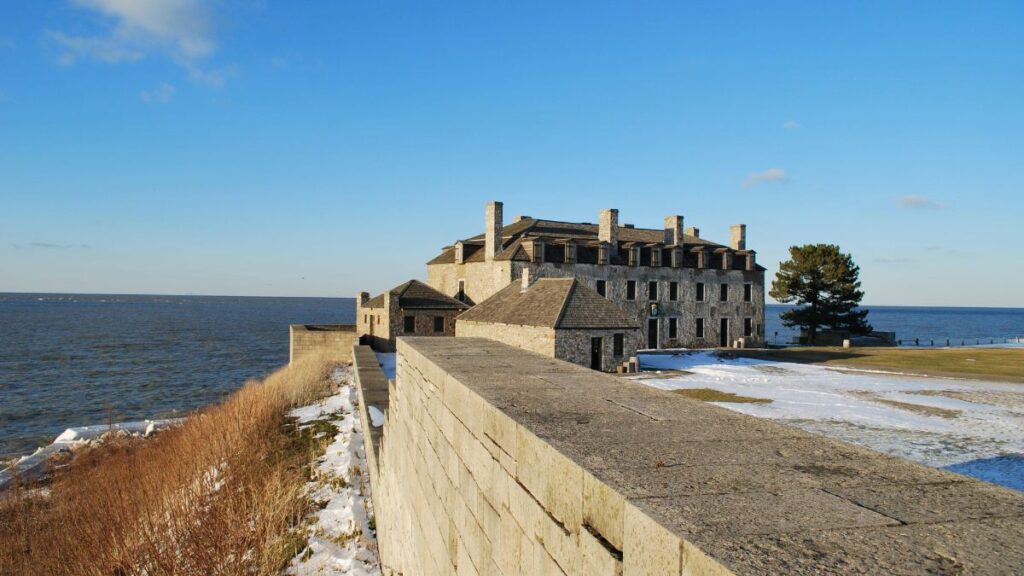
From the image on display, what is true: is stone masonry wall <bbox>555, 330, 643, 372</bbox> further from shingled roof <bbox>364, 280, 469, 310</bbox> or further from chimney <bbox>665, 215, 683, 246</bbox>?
chimney <bbox>665, 215, 683, 246</bbox>

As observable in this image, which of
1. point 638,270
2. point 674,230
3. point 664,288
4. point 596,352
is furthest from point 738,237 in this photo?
point 596,352

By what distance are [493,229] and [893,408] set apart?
2241 cm

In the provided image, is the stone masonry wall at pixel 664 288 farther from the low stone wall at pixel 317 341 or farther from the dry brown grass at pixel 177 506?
the dry brown grass at pixel 177 506

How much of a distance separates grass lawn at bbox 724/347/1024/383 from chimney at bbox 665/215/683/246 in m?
9.07

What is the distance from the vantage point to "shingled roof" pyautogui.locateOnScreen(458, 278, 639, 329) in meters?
25.3

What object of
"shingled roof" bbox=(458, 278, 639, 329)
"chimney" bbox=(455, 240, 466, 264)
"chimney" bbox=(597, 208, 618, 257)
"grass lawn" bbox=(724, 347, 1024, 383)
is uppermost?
"chimney" bbox=(597, 208, 618, 257)

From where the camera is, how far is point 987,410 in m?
17.5

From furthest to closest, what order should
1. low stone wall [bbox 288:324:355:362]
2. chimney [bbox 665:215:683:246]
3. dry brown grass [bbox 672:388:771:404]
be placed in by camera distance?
chimney [bbox 665:215:683:246]
low stone wall [bbox 288:324:355:362]
dry brown grass [bbox 672:388:771:404]

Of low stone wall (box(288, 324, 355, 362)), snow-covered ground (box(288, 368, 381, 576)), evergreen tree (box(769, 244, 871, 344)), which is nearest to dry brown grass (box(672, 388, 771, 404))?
snow-covered ground (box(288, 368, 381, 576))

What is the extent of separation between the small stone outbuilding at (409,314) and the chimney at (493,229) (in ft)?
12.6

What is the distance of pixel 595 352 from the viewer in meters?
26.0

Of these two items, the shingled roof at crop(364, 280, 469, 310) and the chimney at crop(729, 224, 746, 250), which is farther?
the chimney at crop(729, 224, 746, 250)

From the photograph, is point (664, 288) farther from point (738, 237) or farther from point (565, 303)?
point (565, 303)

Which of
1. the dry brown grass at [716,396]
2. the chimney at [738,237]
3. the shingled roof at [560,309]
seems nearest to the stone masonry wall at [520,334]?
the shingled roof at [560,309]
